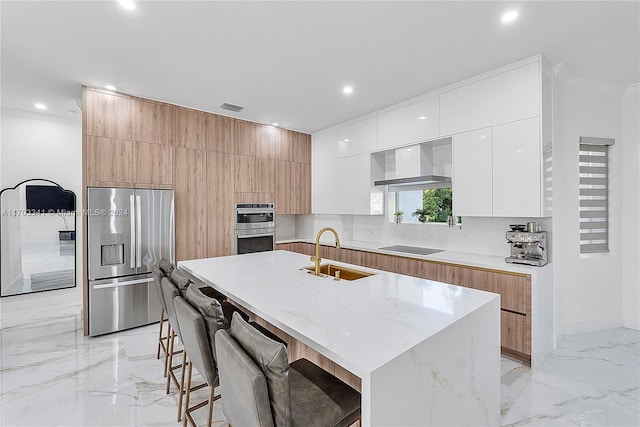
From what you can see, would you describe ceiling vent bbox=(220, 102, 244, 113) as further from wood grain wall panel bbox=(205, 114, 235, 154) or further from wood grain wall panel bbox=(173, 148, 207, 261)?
wood grain wall panel bbox=(173, 148, 207, 261)

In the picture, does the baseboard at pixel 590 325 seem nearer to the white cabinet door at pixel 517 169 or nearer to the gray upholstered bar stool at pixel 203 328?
the white cabinet door at pixel 517 169

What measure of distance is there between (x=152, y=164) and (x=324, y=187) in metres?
2.61

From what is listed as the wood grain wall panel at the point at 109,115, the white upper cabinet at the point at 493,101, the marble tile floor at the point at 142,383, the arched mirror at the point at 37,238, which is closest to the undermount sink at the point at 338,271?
the marble tile floor at the point at 142,383

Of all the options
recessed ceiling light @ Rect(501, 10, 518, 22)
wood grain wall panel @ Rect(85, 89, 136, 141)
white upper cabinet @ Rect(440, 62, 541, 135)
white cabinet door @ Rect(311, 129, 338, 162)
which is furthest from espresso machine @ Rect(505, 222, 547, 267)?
wood grain wall panel @ Rect(85, 89, 136, 141)

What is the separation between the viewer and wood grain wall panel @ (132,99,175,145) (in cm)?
357

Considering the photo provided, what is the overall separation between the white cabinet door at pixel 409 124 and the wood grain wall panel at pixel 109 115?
3.15m

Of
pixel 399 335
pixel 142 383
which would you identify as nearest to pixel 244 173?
pixel 142 383

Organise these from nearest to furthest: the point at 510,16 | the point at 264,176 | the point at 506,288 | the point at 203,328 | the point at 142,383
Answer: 1. the point at 203,328
2. the point at 510,16
3. the point at 142,383
4. the point at 506,288
5. the point at 264,176

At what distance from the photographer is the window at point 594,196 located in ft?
11.2

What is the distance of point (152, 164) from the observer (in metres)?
3.66

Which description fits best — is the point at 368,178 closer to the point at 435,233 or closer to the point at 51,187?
the point at 435,233

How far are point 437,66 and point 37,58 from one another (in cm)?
370

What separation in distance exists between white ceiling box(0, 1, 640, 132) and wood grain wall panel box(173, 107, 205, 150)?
31cm

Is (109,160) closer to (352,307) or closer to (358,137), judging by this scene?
(358,137)
